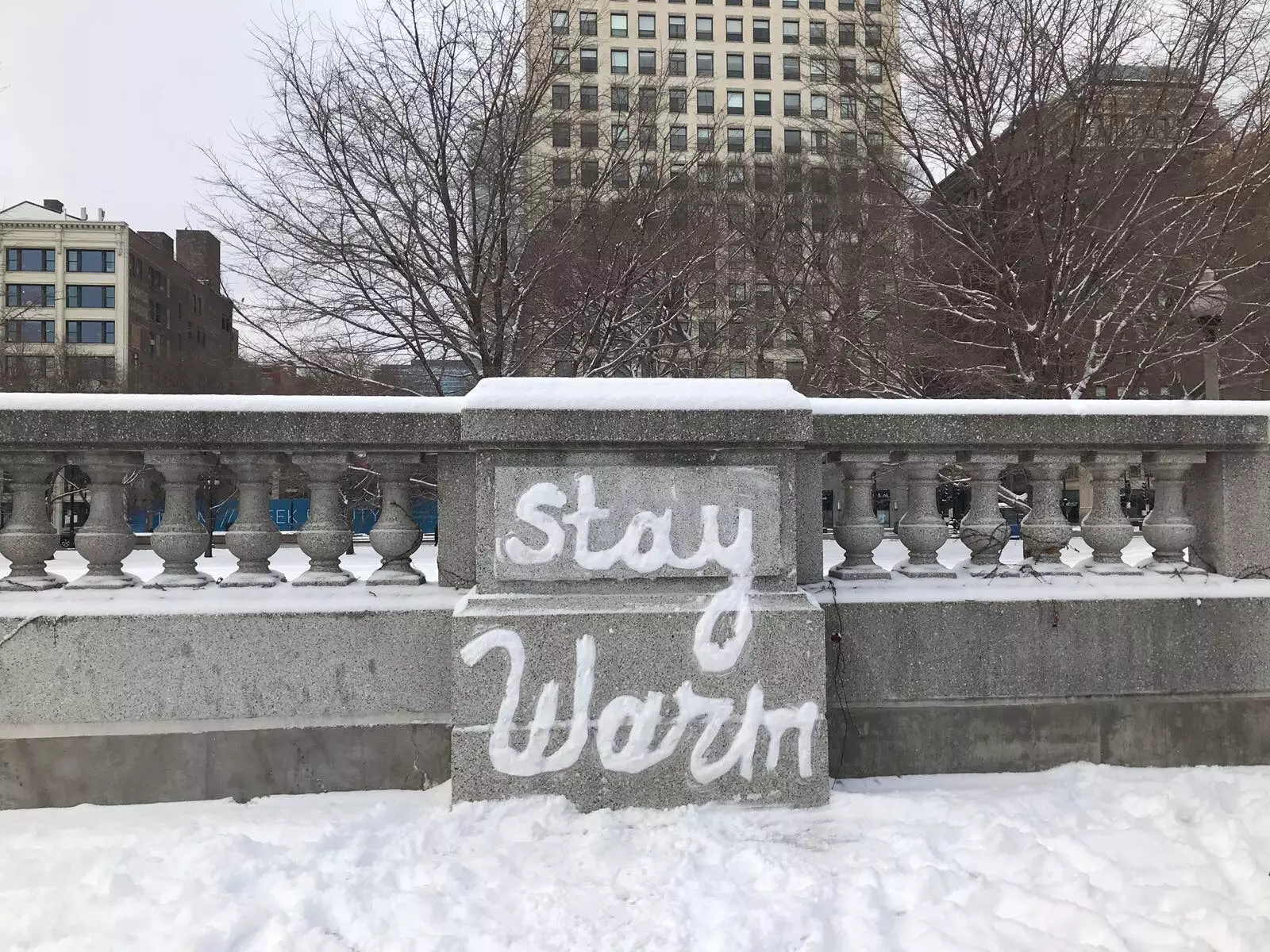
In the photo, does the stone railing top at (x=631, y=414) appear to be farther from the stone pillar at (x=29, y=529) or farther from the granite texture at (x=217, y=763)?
the stone pillar at (x=29, y=529)

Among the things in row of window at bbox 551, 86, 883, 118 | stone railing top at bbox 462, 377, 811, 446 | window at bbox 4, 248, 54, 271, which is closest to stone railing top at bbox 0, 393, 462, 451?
stone railing top at bbox 462, 377, 811, 446

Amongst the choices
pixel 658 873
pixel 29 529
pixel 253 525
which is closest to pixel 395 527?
pixel 253 525

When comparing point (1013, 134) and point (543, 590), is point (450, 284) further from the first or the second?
point (1013, 134)

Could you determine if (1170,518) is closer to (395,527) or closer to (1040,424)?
(1040,424)

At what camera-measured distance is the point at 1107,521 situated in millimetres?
3766

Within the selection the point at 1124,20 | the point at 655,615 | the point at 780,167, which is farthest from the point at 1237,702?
the point at 780,167

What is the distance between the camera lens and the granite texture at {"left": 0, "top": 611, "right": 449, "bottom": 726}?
3148 mm

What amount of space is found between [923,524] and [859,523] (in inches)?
12.7

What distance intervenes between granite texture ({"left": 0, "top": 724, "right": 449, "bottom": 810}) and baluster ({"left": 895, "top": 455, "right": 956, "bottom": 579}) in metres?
2.42

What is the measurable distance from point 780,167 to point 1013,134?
603 centimetres

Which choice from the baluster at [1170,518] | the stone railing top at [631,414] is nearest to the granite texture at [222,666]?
the stone railing top at [631,414]

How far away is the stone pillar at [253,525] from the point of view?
3.38 metres

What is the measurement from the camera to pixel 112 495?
11.1 feet

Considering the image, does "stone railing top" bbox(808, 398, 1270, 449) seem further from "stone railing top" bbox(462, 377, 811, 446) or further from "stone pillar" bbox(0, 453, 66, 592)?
"stone pillar" bbox(0, 453, 66, 592)
